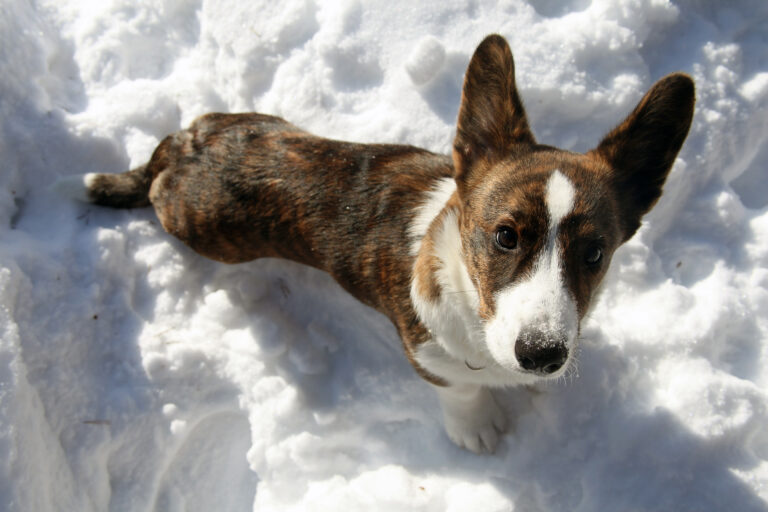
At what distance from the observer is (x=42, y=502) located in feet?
9.64

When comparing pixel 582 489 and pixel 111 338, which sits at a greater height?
pixel 111 338

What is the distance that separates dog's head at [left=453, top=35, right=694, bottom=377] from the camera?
2.20 metres

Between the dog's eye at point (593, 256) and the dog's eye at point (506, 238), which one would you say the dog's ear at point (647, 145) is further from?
the dog's eye at point (506, 238)

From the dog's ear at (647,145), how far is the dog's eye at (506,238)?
533 mm

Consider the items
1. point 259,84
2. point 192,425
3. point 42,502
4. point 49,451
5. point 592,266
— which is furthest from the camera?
point 259,84

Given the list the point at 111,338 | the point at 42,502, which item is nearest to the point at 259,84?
the point at 111,338

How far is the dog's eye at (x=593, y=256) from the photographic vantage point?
7.60ft

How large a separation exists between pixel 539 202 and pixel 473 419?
1.50 metres

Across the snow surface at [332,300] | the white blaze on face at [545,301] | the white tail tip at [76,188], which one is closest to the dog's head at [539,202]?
the white blaze on face at [545,301]

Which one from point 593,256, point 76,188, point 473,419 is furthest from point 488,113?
point 76,188

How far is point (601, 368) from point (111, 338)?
2914 millimetres

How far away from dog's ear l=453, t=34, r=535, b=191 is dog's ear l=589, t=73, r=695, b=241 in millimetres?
384

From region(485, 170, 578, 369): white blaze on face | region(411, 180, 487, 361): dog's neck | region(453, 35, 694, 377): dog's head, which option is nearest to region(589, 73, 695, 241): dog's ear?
region(453, 35, 694, 377): dog's head

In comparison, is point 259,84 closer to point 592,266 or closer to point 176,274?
point 176,274
